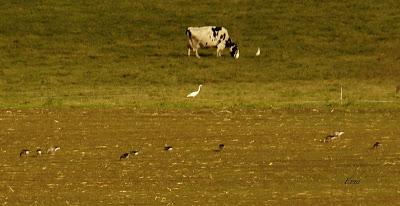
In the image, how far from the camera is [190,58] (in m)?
42.9

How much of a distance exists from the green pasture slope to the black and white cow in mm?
481

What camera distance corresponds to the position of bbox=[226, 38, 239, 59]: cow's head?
43344 millimetres

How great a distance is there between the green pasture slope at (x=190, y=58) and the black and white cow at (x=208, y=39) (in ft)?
1.58

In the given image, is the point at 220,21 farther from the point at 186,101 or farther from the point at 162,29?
the point at 186,101

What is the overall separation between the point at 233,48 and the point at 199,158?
23.0 metres

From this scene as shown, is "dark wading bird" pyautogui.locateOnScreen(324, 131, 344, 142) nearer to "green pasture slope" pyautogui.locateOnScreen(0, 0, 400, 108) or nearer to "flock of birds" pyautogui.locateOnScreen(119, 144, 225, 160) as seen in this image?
"flock of birds" pyautogui.locateOnScreen(119, 144, 225, 160)

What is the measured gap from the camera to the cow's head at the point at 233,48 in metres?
43.3

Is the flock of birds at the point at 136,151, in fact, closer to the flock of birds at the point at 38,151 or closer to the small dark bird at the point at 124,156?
the small dark bird at the point at 124,156

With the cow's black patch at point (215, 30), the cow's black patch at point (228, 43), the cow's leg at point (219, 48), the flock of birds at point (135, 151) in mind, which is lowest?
the cow's leg at point (219, 48)

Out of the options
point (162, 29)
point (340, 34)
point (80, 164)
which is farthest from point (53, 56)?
point (80, 164)

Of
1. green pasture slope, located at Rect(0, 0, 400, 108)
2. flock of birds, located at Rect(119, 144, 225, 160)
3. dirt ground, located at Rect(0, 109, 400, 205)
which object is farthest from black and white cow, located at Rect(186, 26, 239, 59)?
flock of birds, located at Rect(119, 144, 225, 160)

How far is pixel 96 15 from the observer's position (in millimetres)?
49594

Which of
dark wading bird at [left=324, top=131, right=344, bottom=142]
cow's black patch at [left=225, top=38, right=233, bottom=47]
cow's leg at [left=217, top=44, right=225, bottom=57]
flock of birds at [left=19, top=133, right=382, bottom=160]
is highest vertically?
flock of birds at [left=19, top=133, right=382, bottom=160]

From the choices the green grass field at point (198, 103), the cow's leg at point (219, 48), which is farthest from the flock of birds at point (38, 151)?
the cow's leg at point (219, 48)
